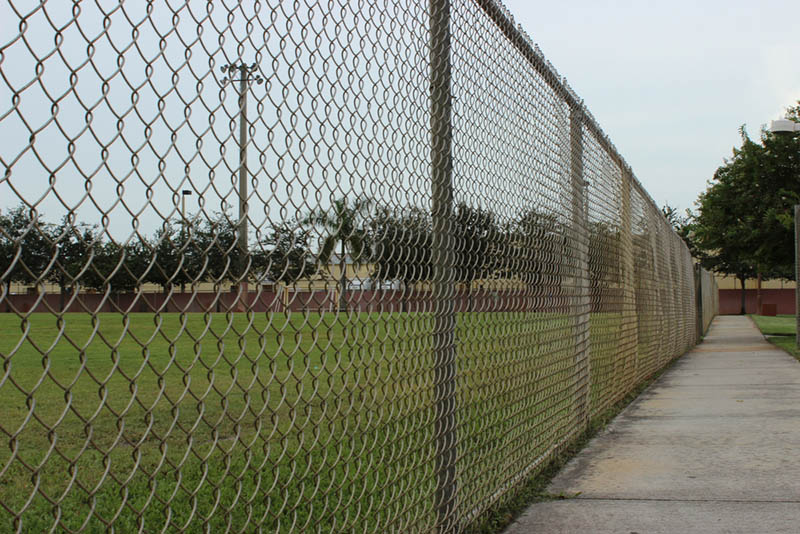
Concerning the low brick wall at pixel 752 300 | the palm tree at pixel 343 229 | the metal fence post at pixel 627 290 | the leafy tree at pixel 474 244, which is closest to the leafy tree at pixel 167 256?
the palm tree at pixel 343 229

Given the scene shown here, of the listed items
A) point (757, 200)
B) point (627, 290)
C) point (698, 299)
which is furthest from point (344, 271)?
point (698, 299)

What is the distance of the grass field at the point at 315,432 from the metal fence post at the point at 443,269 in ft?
0.16

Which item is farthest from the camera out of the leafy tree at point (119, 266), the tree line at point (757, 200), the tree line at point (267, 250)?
the tree line at point (757, 200)

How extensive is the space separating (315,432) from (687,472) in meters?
3.26

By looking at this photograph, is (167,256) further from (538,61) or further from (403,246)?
(538,61)

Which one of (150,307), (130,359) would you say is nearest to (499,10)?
(150,307)

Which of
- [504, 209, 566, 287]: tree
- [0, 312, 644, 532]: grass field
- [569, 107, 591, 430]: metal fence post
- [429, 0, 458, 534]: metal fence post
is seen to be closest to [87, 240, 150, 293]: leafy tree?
[0, 312, 644, 532]: grass field

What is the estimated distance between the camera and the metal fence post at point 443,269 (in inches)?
142

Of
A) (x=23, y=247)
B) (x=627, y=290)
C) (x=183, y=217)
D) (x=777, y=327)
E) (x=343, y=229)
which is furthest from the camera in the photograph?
(x=777, y=327)

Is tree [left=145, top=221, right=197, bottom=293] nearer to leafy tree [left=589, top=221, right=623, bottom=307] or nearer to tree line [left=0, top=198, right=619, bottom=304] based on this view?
tree line [left=0, top=198, right=619, bottom=304]

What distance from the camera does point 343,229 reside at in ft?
9.60

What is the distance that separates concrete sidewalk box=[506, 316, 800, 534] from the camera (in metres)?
4.15

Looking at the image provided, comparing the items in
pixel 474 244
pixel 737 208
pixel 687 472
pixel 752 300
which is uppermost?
pixel 737 208

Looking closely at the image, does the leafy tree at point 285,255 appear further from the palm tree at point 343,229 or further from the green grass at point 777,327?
the green grass at point 777,327
